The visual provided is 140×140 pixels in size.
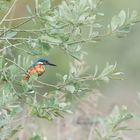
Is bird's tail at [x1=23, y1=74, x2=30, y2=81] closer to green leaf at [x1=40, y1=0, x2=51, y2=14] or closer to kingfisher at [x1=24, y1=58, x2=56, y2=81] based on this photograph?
kingfisher at [x1=24, y1=58, x2=56, y2=81]

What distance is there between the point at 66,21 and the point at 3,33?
34cm

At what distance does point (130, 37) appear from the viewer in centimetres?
1697

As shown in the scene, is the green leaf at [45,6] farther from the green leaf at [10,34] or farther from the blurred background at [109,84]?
the blurred background at [109,84]

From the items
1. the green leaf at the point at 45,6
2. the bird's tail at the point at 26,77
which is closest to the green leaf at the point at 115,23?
the green leaf at the point at 45,6

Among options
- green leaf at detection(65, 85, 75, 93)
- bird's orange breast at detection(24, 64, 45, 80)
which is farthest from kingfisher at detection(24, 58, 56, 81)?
green leaf at detection(65, 85, 75, 93)

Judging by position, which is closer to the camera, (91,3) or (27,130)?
(91,3)

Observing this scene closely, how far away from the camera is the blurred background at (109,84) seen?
6.66 meters

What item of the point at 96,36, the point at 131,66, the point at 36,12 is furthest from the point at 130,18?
the point at 131,66

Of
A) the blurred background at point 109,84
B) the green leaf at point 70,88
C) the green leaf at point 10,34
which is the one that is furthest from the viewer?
the blurred background at point 109,84

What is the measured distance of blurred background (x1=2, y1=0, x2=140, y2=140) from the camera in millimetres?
6656

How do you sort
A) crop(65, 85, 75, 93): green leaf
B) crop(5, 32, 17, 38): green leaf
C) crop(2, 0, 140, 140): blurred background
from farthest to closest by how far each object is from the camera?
crop(2, 0, 140, 140): blurred background
crop(5, 32, 17, 38): green leaf
crop(65, 85, 75, 93): green leaf

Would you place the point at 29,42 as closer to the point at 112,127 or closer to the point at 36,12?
the point at 36,12

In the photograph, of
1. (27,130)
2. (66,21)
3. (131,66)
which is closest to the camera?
(66,21)

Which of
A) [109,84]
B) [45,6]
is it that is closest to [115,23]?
[45,6]
